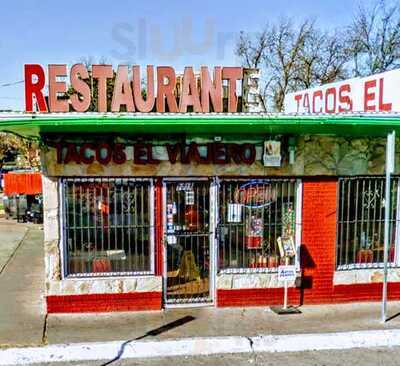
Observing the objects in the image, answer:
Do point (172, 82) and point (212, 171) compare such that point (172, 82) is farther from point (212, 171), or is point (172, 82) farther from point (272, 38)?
point (272, 38)

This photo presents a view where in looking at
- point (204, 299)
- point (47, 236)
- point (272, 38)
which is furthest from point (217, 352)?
point (272, 38)

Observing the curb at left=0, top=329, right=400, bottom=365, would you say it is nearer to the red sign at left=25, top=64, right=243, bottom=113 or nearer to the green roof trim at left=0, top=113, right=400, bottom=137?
the green roof trim at left=0, top=113, right=400, bottom=137

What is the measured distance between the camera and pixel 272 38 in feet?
127

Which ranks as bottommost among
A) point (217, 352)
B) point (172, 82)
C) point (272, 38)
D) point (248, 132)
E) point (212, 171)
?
point (217, 352)

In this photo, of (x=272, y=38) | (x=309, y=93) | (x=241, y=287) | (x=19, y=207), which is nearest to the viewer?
(x=241, y=287)

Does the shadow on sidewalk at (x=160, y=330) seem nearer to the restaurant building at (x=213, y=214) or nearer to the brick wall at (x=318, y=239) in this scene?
the restaurant building at (x=213, y=214)

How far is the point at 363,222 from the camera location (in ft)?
27.9

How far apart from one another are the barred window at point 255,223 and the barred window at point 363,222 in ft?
2.98

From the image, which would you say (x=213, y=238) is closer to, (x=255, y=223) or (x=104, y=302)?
(x=255, y=223)

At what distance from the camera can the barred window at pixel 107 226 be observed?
7836 mm

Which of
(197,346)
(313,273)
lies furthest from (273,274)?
(197,346)

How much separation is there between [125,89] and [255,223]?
3.19 m

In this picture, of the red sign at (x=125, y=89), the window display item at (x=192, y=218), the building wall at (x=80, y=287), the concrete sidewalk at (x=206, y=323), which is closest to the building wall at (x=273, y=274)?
the building wall at (x=80, y=287)

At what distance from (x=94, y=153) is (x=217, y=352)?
3.58 metres
